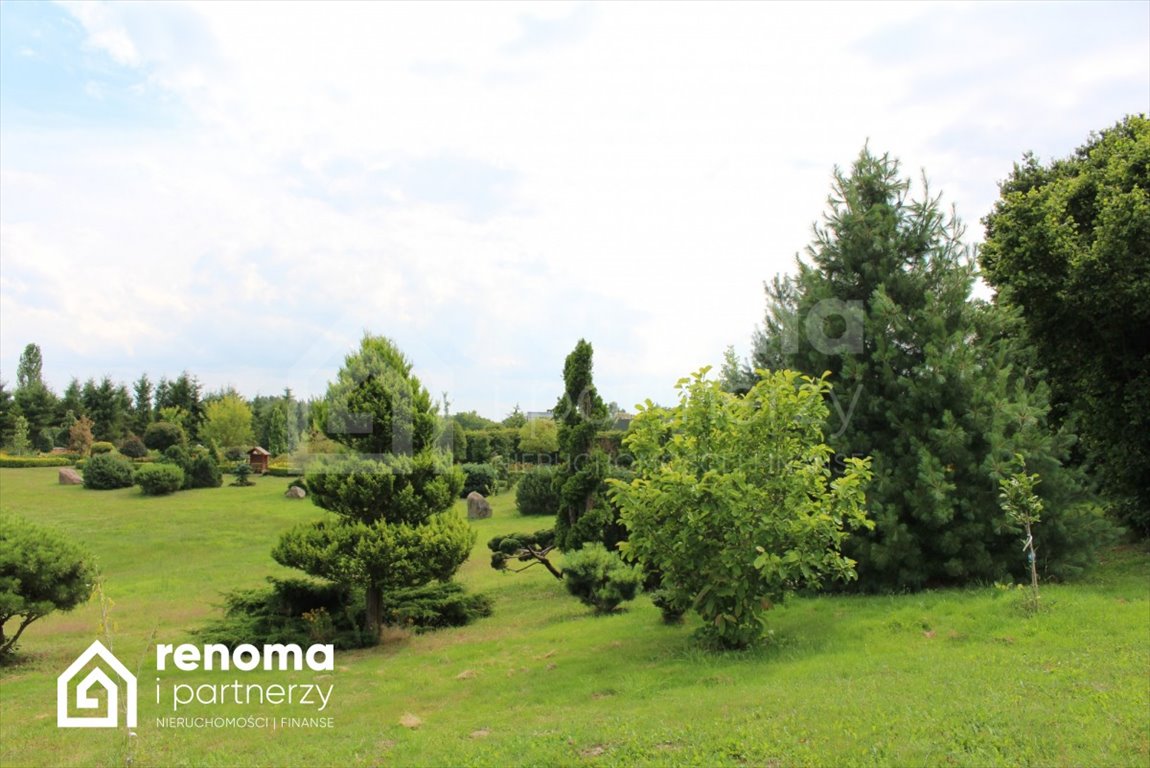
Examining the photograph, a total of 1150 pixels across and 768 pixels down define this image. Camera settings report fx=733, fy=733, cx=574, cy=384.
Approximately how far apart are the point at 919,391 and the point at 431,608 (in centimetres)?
816

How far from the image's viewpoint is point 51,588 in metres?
9.95

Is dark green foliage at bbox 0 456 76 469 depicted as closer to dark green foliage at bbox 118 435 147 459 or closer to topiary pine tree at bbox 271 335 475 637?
dark green foliage at bbox 118 435 147 459

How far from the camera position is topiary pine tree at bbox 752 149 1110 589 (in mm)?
10023

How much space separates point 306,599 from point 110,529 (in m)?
15.8

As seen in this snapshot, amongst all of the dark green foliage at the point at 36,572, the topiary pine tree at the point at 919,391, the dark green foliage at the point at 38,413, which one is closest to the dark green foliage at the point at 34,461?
the dark green foliage at the point at 38,413

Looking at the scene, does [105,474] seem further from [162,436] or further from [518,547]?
[518,547]

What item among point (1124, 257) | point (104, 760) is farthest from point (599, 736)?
point (1124, 257)

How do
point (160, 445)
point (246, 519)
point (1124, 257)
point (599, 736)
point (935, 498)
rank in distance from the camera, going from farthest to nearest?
point (160, 445)
point (246, 519)
point (1124, 257)
point (935, 498)
point (599, 736)

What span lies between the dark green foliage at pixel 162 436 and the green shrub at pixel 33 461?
497 centimetres

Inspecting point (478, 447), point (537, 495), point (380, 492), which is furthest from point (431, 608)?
point (478, 447)

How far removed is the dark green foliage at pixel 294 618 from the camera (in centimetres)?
1003

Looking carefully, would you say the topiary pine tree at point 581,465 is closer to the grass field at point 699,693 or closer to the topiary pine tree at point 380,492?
the grass field at point 699,693

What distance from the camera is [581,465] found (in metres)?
15.0

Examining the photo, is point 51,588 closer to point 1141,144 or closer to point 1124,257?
point 1124,257
